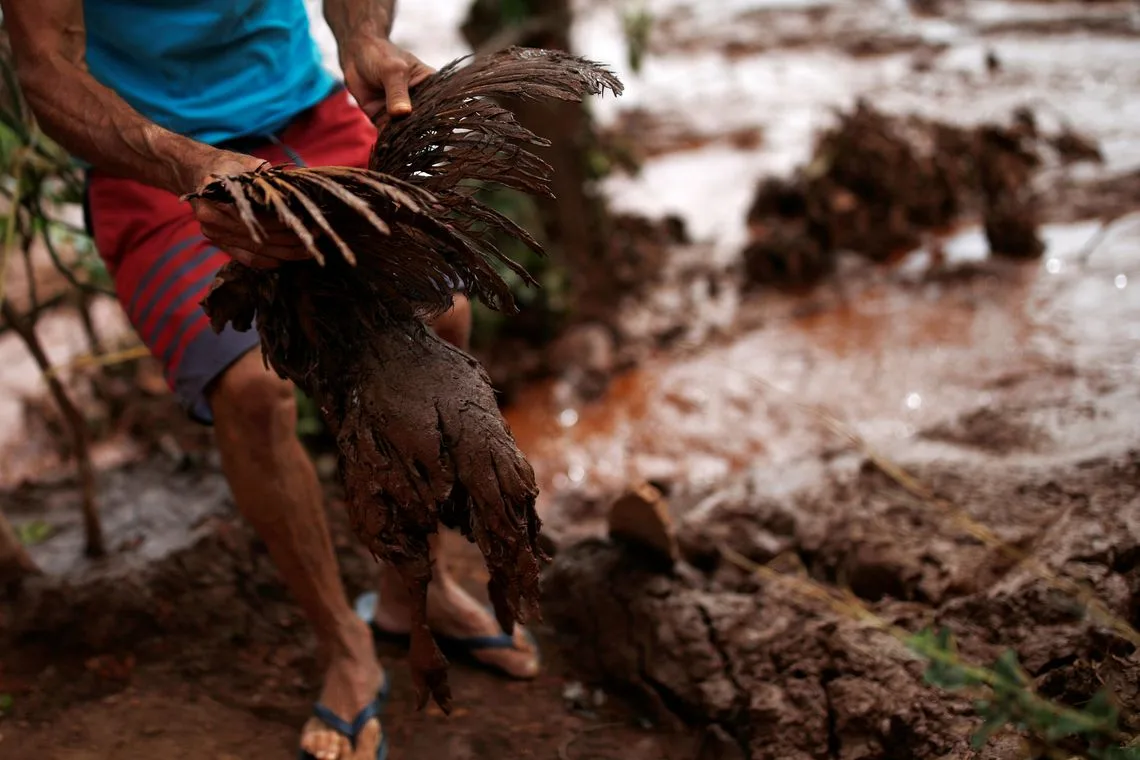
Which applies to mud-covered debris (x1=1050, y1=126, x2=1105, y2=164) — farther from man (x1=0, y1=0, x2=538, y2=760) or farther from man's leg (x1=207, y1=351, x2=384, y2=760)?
man's leg (x1=207, y1=351, x2=384, y2=760)

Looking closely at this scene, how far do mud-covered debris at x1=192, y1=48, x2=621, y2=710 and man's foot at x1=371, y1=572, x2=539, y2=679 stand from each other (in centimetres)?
62

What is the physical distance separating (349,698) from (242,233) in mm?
1126

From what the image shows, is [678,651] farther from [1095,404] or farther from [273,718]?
[1095,404]

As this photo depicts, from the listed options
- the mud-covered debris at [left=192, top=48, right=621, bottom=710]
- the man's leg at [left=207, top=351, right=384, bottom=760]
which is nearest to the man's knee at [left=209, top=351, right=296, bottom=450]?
the man's leg at [left=207, top=351, right=384, bottom=760]

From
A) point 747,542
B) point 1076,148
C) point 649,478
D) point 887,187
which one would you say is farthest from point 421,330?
point 1076,148

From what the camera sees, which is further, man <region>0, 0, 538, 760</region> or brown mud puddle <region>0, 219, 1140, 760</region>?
brown mud puddle <region>0, 219, 1140, 760</region>

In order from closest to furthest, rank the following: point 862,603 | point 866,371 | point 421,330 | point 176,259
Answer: point 421,330 < point 176,259 < point 862,603 < point 866,371

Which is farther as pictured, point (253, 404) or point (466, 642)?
point (466, 642)

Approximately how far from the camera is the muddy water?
3727 millimetres

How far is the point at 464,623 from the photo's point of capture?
8.08 feet

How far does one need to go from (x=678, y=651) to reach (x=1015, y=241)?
3039mm

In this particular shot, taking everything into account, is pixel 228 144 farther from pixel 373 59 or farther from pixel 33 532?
pixel 33 532

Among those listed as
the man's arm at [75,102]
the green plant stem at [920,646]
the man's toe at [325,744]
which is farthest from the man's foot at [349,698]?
the man's arm at [75,102]

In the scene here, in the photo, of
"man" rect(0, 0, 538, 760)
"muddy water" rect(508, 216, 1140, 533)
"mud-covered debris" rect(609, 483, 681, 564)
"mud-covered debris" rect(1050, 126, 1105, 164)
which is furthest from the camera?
"mud-covered debris" rect(1050, 126, 1105, 164)
